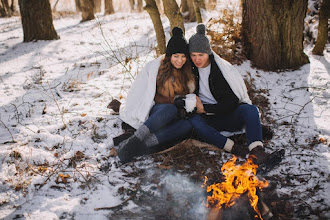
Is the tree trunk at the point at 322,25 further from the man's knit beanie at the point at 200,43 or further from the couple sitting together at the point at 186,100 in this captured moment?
the man's knit beanie at the point at 200,43

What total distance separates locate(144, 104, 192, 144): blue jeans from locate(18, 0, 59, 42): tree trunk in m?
5.99

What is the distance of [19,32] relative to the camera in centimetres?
873

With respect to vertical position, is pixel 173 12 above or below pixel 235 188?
above

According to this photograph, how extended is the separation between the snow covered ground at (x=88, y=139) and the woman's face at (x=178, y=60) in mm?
1282

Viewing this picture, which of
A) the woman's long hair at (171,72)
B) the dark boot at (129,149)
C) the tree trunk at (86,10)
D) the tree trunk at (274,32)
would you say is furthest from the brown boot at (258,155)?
the tree trunk at (86,10)

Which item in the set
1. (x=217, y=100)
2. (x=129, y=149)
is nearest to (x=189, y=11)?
(x=217, y=100)

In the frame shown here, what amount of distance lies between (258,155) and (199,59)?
1.39 metres

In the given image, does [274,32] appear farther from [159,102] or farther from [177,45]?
[159,102]

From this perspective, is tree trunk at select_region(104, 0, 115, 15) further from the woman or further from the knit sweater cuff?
the knit sweater cuff

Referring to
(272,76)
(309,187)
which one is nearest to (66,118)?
(309,187)

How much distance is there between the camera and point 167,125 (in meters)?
3.15

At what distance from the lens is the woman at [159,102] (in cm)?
300

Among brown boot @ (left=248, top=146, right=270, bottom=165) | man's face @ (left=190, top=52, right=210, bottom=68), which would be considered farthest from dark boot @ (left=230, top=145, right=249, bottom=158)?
man's face @ (left=190, top=52, right=210, bottom=68)

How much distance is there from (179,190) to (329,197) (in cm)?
147
